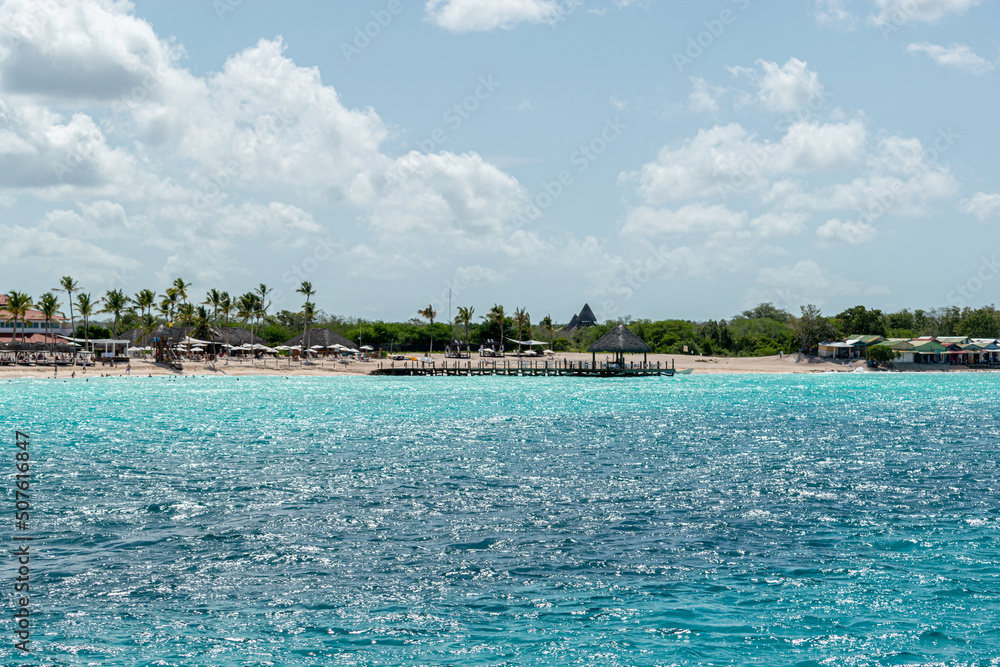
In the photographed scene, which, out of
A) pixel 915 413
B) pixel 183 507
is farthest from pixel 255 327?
pixel 183 507

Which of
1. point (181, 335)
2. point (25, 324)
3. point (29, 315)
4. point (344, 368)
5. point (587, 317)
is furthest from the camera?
point (587, 317)

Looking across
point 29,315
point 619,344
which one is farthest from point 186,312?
point 619,344

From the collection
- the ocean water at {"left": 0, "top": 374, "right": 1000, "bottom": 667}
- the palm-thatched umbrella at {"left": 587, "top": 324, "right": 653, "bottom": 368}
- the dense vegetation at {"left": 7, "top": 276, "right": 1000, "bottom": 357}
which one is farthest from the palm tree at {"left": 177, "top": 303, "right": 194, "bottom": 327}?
the ocean water at {"left": 0, "top": 374, "right": 1000, "bottom": 667}

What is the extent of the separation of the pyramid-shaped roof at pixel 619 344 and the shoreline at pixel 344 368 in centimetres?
1118

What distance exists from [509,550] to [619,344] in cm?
8372

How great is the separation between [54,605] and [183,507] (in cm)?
774

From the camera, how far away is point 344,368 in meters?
105

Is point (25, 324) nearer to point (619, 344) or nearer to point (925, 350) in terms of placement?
point (619, 344)

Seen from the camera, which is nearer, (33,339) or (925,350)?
(33,339)

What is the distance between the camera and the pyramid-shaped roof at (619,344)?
99.2 m

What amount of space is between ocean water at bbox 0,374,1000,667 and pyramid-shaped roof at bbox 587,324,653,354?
59.5m

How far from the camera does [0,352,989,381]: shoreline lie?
88500 mm

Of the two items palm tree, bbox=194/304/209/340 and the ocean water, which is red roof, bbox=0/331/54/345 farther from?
the ocean water

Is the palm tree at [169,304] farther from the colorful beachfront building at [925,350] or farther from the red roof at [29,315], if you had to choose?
the colorful beachfront building at [925,350]
